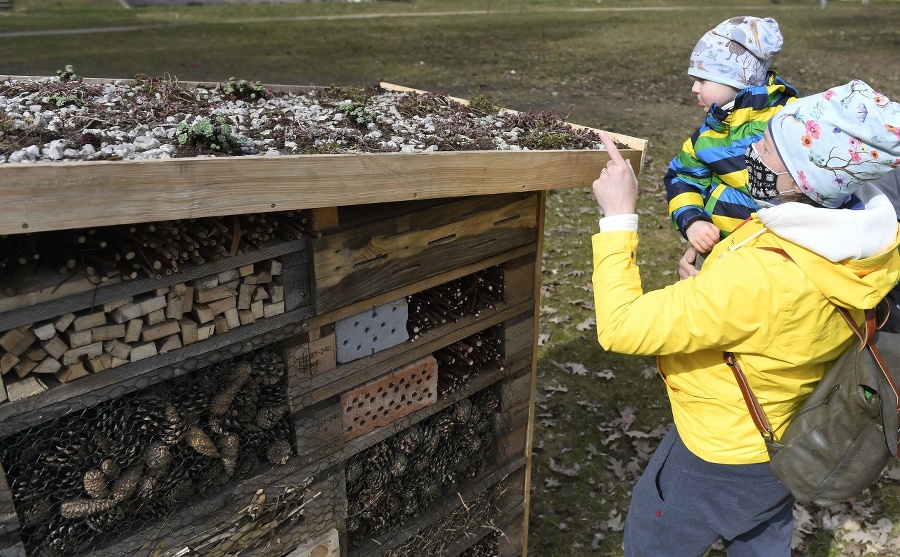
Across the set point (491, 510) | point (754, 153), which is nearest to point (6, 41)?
point (491, 510)

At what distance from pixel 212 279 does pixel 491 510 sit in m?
2.48

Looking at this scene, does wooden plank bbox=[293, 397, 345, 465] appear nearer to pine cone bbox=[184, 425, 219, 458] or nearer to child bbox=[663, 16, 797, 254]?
pine cone bbox=[184, 425, 219, 458]

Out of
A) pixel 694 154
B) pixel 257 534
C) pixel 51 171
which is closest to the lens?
pixel 51 171

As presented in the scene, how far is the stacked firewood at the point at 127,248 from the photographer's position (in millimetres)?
2193

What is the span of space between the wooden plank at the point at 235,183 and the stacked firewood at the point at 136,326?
443 mm

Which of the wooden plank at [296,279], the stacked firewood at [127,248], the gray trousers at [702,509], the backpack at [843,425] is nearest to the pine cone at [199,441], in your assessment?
the wooden plank at [296,279]

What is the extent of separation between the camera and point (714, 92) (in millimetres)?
3779

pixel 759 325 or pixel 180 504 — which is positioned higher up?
pixel 759 325

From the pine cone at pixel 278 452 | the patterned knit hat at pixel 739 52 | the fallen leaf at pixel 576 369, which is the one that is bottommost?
the fallen leaf at pixel 576 369

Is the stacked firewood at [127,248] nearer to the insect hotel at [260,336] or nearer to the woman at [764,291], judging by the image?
the insect hotel at [260,336]

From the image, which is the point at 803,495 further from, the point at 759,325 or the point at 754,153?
the point at 754,153

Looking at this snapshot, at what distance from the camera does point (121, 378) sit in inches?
96.0

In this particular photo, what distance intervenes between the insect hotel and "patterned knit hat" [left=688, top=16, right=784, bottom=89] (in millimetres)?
612

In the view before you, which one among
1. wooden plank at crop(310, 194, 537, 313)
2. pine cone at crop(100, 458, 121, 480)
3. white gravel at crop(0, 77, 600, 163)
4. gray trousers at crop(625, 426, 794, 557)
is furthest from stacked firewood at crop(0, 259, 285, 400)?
gray trousers at crop(625, 426, 794, 557)
